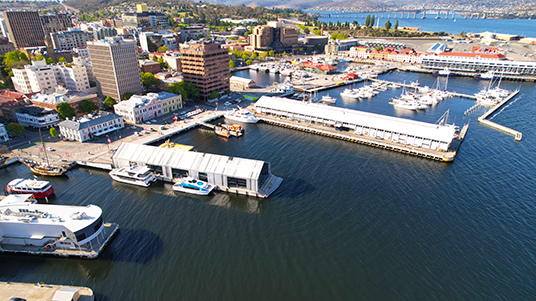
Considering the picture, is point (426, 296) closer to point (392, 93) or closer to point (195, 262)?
point (195, 262)

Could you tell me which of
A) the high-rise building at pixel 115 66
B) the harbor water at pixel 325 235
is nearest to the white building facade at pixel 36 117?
the high-rise building at pixel 115 66

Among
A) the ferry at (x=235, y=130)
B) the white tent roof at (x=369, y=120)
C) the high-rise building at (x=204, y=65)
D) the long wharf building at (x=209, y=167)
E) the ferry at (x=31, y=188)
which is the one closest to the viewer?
the ferry at (x=31, y=188)

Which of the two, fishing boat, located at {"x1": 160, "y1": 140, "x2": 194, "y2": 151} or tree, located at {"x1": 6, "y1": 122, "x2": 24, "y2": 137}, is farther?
tree, located at {"x1": 6, "y1": 122, "x2": 24, "y2": 137}

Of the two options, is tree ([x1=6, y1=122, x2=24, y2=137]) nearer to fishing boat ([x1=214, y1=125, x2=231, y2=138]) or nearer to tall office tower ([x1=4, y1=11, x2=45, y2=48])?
fishing boat ([x1=214, y1=125, x2=231, y2=138])

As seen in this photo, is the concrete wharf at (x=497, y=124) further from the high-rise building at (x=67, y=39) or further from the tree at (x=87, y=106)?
the high-rise building at (x=67, y=39)

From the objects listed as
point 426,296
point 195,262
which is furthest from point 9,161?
point 426,296

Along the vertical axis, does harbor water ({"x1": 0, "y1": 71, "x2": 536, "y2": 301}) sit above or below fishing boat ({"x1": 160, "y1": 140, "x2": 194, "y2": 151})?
below

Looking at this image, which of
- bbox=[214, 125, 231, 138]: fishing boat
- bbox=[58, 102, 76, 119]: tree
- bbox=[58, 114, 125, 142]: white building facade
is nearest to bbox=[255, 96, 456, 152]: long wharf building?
bbox=[214, 125, 231, 138]: fishing boat
